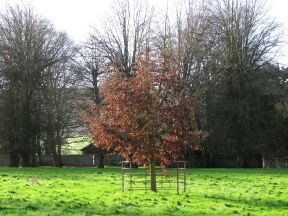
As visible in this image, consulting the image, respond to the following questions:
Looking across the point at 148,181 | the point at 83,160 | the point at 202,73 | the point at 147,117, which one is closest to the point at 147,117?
the point at 147,117

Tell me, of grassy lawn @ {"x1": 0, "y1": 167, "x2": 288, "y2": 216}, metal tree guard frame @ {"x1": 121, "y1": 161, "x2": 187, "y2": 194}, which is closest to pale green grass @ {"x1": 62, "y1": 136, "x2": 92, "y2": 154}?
metal tree guard frame @ {"x1": 121, "y1": 161, "x2": 187, "y2": 194}

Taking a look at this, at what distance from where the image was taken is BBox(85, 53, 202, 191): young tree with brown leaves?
1816 centimetres

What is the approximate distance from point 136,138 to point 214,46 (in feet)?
96.9

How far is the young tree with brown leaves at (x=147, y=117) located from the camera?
1816 centimetres

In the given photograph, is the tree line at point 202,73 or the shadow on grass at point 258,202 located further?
the tree line at point 202,73

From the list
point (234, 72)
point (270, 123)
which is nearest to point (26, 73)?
point (234, 72)

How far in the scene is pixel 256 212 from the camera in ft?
42.3

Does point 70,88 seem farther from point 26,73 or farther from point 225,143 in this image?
point 225,143

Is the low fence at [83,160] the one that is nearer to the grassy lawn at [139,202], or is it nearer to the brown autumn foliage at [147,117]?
the grassy lawn at [139,202]

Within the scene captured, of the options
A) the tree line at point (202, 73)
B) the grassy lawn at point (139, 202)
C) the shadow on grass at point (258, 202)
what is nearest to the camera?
the grassy lawn at point (139, 202)

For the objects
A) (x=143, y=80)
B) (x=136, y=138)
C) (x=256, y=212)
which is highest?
(x=143, y=80)

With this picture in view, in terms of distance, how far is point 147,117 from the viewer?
59.7ft

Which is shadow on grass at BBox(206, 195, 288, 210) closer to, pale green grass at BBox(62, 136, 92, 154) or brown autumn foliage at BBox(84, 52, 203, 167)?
brown autumn foliage at BBox(84, 52, 203, 167)

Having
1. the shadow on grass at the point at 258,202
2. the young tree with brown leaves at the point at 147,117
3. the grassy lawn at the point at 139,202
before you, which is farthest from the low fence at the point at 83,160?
the shadow on grass at the point at 258,202
